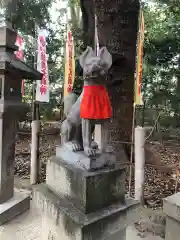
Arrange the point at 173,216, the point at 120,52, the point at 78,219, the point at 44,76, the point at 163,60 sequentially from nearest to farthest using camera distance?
1. the point at 78,219
2. the point at 173,216
3. the point at 44,76
4. the point at 120,52
5. the point at 163,60

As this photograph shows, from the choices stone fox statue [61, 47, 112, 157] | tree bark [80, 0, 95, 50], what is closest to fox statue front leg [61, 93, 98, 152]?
stone fox statue [61, 47, 112, 157]

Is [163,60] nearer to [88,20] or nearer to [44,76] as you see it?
[88,20]

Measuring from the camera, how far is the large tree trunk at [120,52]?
6121 mm

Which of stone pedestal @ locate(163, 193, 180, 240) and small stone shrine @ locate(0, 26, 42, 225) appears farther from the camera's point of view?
small stone shrine @ locate(0, 26, 42, 225)

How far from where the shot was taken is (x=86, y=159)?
7.57 ft

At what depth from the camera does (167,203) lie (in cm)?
297

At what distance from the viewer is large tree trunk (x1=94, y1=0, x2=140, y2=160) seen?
6.12 metres

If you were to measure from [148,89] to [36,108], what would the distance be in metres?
6.93

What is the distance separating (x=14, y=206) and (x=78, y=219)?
2.67m

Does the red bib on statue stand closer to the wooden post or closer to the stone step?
the stone step

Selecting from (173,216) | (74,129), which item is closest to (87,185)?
(74,129)

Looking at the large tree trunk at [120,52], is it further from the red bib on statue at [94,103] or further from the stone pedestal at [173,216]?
the red bib on statue at [94,103]

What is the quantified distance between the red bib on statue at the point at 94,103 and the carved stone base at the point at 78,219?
94 cm

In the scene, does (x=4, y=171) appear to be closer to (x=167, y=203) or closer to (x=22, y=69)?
(x=22, y=69)
